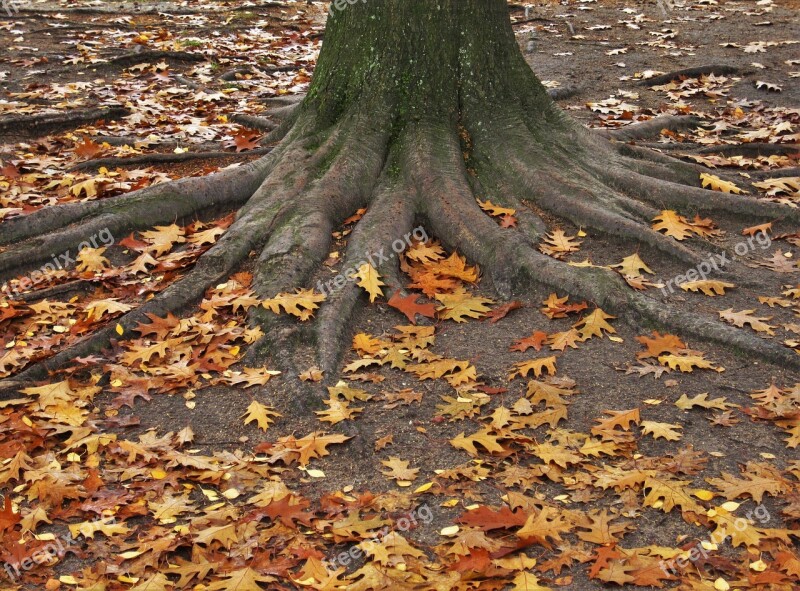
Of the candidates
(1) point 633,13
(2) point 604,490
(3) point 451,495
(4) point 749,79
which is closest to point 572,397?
(2) point 604,490

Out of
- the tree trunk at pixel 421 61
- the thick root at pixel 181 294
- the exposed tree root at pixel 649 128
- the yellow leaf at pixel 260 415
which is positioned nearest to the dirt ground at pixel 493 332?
the yellow leaf at pixel 260 415

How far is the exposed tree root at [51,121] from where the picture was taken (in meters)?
8.30

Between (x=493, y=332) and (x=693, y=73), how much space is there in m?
7.16

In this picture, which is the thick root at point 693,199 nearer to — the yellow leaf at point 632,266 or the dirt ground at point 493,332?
the dirt ground at point 493,332

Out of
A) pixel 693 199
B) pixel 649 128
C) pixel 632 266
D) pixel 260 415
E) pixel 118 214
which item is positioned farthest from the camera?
pixel 649 128

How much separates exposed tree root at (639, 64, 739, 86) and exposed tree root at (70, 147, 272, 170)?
223 inches

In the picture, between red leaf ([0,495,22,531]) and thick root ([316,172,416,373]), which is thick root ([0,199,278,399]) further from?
red leaf ([0,495,22,531])

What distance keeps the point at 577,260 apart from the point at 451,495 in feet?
8.09

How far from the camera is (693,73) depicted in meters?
10.7

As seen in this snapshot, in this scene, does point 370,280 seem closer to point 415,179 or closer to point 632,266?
point 415,179

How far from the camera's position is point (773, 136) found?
8.27 metres

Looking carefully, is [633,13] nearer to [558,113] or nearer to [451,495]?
[558,113]

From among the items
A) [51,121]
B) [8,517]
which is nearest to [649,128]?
[51,121]

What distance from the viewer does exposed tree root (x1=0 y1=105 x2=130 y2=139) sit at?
8297 mm
